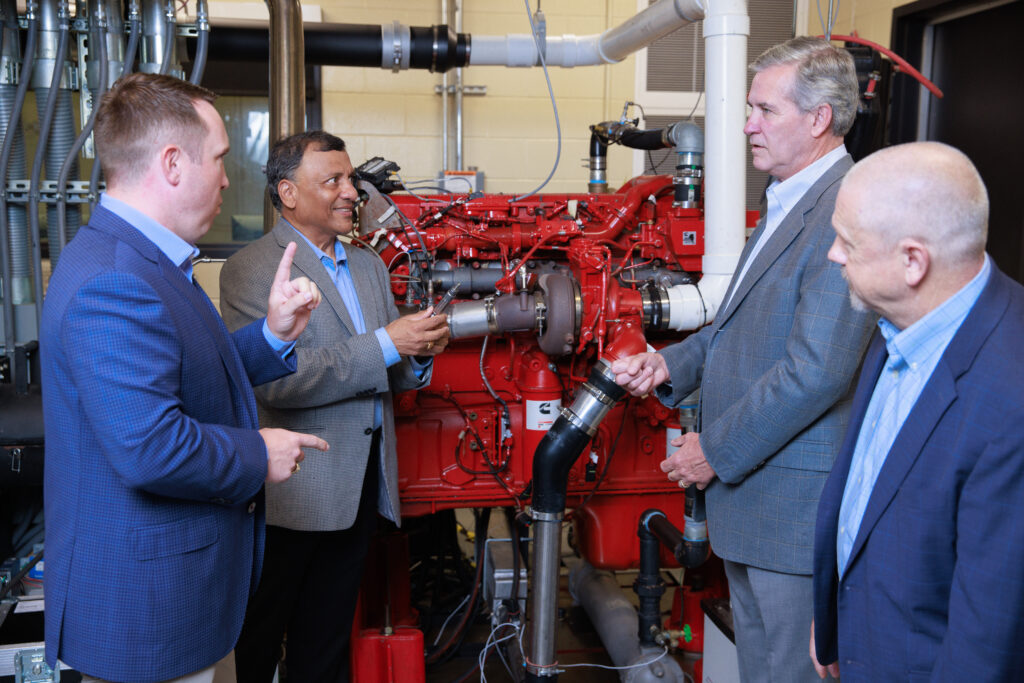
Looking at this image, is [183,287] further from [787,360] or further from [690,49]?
[690,49]

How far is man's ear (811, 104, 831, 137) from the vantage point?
1.64 m

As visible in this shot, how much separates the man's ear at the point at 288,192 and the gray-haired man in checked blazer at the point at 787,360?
45.6 inches

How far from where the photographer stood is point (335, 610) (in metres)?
2.40

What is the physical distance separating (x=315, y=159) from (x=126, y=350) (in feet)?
3.59

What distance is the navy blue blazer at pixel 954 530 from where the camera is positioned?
1006 millimetres

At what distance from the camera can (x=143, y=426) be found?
1.27m

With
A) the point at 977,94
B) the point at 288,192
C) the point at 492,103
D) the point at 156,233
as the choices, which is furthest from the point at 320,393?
the point at 977,94

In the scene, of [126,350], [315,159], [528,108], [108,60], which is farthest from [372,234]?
[528,108]

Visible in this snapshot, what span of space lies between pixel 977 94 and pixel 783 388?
2.95 metres

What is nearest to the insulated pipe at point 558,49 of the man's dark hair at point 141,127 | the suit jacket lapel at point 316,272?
the suit jacket lapel at point 316,272

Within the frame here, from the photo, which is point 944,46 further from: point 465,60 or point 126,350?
point 126,350

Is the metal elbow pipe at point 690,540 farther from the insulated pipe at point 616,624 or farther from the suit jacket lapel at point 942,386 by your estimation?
the suit jacket lapel at point 942,386

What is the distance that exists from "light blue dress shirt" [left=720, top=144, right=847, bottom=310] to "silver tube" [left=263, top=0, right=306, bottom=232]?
64.7 inches

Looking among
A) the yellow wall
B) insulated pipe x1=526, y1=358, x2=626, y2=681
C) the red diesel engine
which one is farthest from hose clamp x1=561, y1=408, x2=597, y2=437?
the yellow wall
